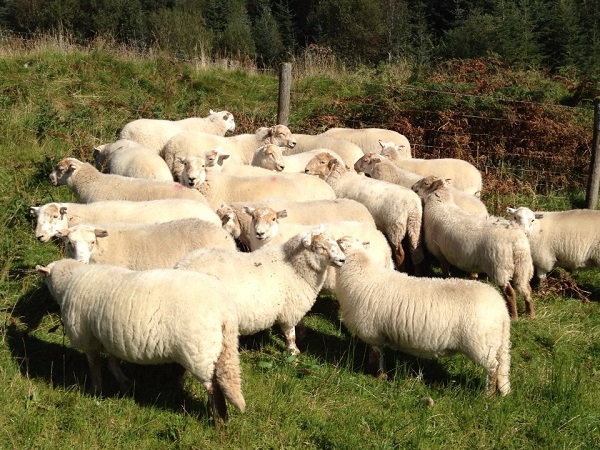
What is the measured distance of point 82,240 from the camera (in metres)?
6.29

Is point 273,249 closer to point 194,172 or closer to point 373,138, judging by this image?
point 194,172

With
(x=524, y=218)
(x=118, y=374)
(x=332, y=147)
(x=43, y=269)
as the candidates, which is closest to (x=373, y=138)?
(x=332, y=147)

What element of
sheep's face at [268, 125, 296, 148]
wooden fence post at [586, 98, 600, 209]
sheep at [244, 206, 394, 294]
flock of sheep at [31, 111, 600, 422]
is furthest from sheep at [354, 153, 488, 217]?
wooden fence post at [586, 98, 600, 209]

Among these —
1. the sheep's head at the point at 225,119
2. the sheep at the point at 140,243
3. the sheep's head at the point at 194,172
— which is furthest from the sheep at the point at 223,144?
Answer: the sheep at the point at 140,243

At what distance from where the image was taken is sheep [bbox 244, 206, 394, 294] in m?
7.05

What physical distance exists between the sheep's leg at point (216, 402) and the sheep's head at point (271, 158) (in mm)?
5342

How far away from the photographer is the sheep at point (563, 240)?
26.6 feet

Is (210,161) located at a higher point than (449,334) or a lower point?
higher

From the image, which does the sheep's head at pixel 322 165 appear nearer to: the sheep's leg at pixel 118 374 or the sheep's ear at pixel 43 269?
the sheep's ear at pixel 43 269

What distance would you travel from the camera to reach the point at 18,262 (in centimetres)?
746

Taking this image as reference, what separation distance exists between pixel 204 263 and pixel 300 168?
444 centimetres

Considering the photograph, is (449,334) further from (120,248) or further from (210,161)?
(210,161)

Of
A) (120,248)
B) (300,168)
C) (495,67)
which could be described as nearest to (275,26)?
(495,67)

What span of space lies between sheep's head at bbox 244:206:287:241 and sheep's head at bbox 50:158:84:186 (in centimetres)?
273
